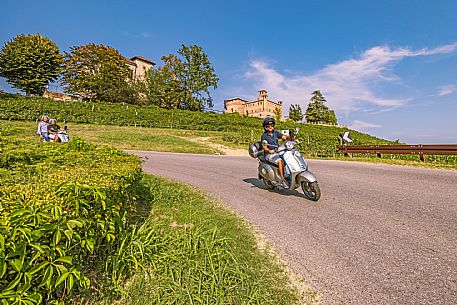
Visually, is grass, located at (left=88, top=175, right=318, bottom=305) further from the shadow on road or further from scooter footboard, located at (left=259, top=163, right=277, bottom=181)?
the shadow on road

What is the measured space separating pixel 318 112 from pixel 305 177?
68.1m

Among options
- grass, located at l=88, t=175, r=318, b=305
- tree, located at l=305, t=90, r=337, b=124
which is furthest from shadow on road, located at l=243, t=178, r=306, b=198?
tree, located at l=305, t=90, r=337, b=124

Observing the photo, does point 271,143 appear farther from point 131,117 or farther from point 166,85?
point 166,85

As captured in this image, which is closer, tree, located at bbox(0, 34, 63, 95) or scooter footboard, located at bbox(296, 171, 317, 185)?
scooter footboard, located at bbox(296, 171, 317, 185)

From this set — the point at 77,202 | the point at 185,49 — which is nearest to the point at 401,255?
the point at 77,202

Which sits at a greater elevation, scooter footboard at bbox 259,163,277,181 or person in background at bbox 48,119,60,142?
person in background at bbox 48,119,60,142

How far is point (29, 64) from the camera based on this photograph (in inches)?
1416

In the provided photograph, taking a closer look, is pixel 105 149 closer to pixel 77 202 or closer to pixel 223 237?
pixel 223 237

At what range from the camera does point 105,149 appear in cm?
530

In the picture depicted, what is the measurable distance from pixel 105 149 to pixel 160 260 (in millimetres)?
3533

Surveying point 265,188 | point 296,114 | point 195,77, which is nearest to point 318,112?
point 296,114

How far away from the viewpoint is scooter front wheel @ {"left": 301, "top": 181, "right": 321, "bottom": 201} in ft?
16.3

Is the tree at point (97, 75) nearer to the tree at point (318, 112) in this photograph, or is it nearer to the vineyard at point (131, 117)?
the vineyard at point (131, 117)

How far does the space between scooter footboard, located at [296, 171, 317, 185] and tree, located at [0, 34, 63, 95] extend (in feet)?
145
